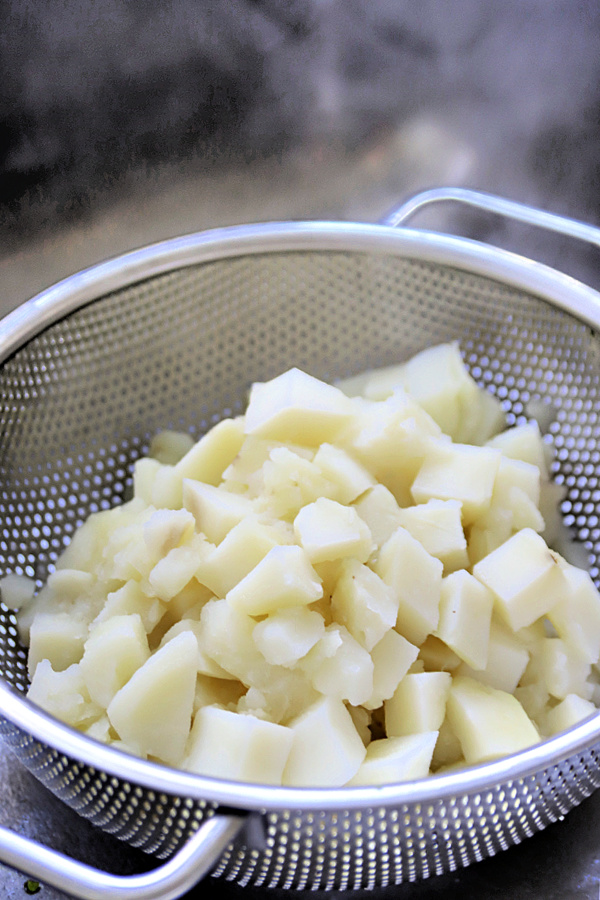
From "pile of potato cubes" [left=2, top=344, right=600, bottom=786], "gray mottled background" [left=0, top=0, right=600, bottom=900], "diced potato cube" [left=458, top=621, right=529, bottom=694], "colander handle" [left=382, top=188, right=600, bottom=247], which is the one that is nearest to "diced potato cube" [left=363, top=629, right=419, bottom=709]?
"pile of potato cubes" [left=2, top=344, right=600, bottom=786]

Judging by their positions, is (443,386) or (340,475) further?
(443,386)

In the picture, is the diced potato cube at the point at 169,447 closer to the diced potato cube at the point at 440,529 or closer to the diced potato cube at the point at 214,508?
the diced potato cube at the point at 214,508

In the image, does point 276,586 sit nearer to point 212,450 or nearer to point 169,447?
point 212,450

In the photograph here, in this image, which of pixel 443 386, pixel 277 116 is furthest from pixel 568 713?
pixel 277 116

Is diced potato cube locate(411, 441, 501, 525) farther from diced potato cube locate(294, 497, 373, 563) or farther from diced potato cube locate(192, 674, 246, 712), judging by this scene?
diced potato cube locate(192, 674, 246, 712)

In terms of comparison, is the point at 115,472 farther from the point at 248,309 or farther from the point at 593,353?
the point at 593,353

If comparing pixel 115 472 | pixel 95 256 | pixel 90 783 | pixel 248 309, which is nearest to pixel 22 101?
pixel 95 256

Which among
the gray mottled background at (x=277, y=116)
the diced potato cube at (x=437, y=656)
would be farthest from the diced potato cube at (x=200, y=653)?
the gray mottled background at (x=277, y=116)
